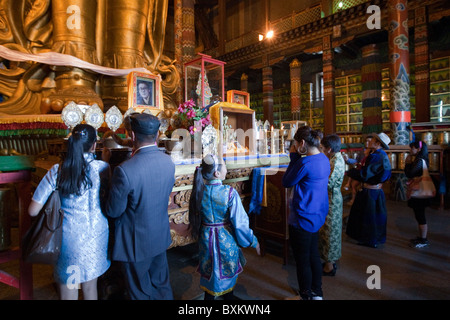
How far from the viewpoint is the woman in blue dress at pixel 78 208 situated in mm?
1391

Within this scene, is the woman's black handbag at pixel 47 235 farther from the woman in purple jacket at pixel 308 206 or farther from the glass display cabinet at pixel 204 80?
the glass display cabinet at pixel 204 80

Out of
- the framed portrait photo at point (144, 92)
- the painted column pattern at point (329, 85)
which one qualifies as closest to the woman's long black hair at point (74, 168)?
the framed portrait photo at point (144, 92)

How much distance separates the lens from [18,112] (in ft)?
16.8

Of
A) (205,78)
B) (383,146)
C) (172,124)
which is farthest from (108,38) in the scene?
(383,146)

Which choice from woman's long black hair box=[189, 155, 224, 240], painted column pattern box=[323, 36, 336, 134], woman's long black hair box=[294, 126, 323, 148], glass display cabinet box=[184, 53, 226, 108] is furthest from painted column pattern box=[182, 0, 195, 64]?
woman's long black hair box=[189, 155, 224, 240]

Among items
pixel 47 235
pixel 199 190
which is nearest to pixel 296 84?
pixel 199 190

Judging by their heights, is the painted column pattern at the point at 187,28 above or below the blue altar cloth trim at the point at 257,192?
above

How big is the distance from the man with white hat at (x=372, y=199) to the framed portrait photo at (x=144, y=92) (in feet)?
12.1

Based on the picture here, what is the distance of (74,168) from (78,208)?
0.82ft
